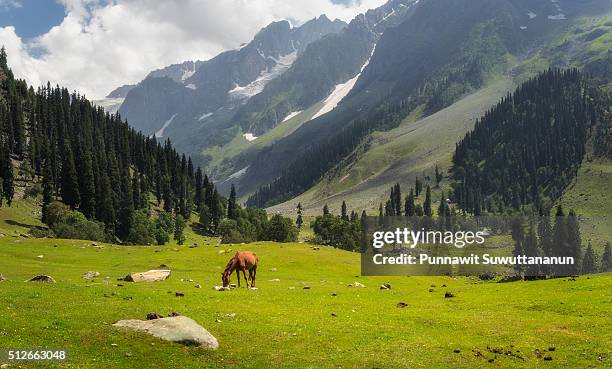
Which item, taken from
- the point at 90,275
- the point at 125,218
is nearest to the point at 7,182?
the point at 125,218

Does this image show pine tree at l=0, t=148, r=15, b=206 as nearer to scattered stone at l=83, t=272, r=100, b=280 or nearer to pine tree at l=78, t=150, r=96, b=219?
pine tree at l=78, t=150, r=96, b=219

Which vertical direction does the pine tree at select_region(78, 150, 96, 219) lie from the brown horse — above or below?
above

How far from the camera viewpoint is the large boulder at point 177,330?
1086 inches

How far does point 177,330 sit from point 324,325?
10.4 metres

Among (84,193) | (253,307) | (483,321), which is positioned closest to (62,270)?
(253,307)

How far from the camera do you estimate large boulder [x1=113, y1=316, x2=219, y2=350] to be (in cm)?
2758

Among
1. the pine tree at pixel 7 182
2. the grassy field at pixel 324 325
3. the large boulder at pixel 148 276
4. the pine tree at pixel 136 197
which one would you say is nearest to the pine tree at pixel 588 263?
the grassy field at pixel 324 325

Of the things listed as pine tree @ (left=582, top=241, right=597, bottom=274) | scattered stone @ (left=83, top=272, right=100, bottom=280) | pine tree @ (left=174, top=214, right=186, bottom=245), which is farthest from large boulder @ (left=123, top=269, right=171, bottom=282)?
pine tree @ (left=582, top=241, right=597, bottom=274)

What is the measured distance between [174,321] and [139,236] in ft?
391

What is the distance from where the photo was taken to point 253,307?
38.2 meters

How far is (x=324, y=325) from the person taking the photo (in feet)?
111

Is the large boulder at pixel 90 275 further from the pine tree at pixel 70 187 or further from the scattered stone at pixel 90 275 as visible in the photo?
the pine tree at pixel 70 187

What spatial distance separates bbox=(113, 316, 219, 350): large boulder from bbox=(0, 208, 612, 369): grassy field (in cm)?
63

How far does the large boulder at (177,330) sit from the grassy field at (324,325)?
24.8 inches
